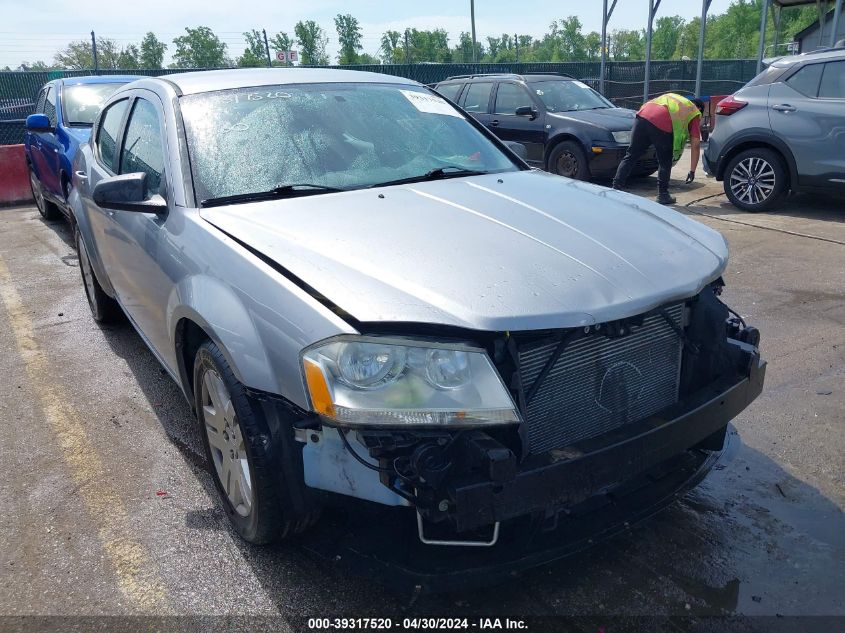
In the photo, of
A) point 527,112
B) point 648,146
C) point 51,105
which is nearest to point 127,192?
point 51,105

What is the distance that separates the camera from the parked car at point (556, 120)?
10.3 meters

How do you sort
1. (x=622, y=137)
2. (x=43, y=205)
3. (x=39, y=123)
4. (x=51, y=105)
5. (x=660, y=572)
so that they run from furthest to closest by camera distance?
(x=622, y=137), (x=43, y=205), (x=51, y=105), (x=39, y=123), (x=660, y=572)

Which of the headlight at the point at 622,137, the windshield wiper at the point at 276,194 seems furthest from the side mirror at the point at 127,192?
the headlight at the point at 622,137

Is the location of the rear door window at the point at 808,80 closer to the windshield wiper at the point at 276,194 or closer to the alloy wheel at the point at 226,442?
the windshield wiper at the point at 276,194

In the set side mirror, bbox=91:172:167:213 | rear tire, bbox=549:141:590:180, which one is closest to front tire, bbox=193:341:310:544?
side mirror, bbox=91:172:167:213

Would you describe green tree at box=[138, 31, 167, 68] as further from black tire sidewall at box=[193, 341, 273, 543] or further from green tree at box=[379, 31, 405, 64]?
black tire sidewall at box=[193, 341, 273, 543]

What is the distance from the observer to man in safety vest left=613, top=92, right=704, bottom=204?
352 inches

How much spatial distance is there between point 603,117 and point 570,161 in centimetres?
83

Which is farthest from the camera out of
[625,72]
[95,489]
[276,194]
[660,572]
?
[625,72]

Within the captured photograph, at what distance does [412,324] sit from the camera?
6.65 feet

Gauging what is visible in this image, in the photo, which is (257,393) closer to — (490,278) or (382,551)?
(382,551)

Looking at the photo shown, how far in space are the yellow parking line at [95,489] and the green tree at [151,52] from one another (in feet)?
249

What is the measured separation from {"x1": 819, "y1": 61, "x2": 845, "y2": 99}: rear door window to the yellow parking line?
816cm

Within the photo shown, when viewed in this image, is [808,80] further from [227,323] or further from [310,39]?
[310,39]
